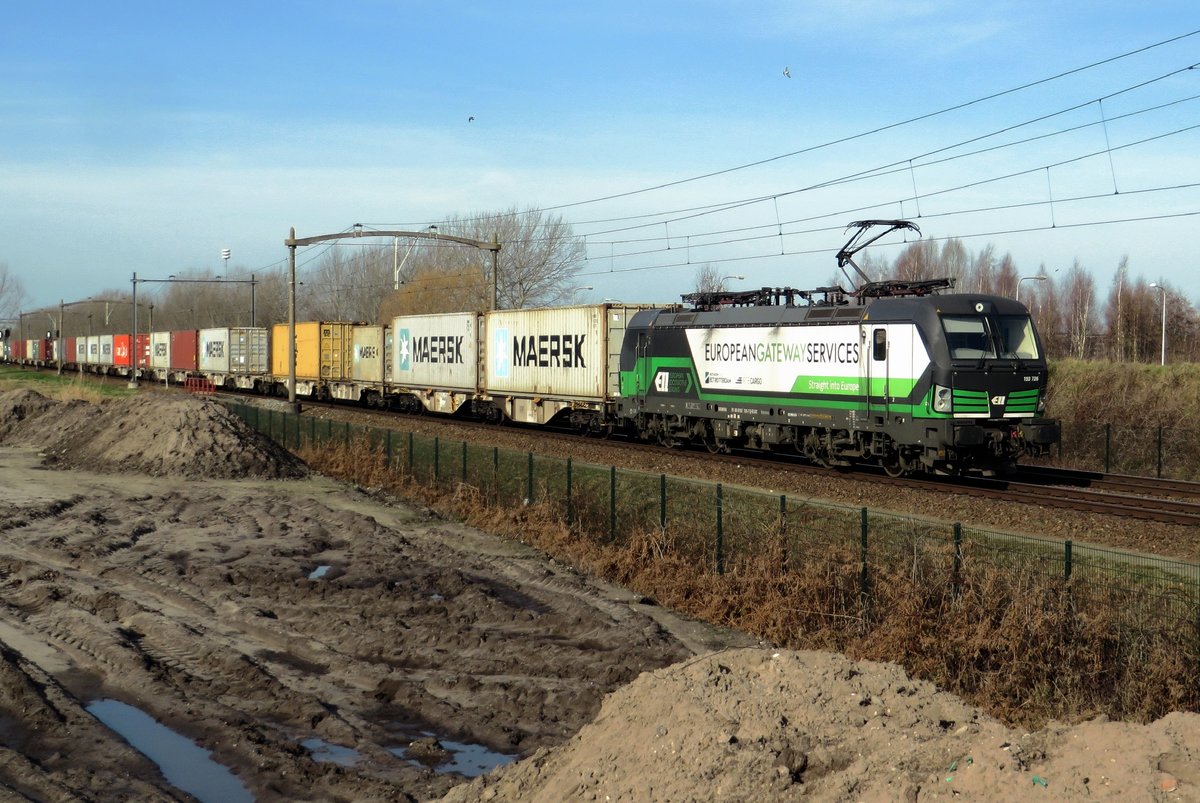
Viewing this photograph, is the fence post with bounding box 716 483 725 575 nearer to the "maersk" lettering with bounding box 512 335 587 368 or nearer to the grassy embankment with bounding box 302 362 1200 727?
the grassy embankment with bounding box 302 362 1200 727

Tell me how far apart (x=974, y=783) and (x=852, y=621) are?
7.58 meters

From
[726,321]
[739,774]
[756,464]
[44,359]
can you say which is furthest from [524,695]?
[44,359]

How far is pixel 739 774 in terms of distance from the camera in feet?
22.9

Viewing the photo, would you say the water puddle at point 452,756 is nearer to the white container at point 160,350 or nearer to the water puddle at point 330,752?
the water puddle at point 330,752

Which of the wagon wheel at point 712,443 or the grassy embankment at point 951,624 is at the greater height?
the wagon wheel at point 712,443

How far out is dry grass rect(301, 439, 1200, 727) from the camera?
1127cm

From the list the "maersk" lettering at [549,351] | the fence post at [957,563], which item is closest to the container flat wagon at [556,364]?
the "maersk" lettering at [549,351]

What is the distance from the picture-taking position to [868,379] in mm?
23719

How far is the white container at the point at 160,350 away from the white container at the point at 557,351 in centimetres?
4235

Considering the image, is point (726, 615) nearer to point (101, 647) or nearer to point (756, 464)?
point (101, 647)

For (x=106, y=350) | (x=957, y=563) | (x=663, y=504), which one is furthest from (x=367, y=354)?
(x=106, y=350)

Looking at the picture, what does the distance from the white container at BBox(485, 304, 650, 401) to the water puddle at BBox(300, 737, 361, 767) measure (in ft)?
78.2

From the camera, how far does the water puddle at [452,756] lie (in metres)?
9.56

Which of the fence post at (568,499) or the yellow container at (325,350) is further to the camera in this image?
the yellow container at (325,350)
